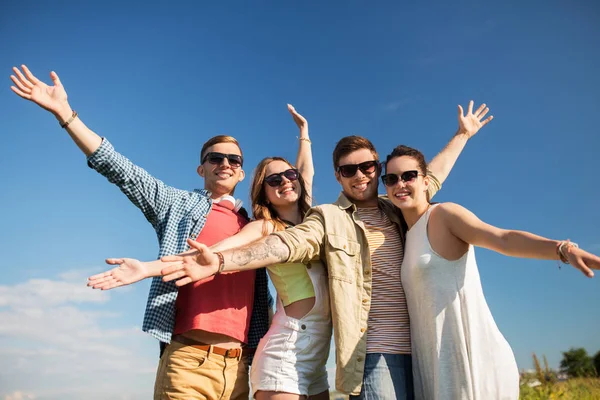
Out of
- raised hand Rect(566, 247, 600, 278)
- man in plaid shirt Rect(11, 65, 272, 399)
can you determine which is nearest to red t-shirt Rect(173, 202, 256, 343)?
man in plaid shirt Rect(11, 65, 272, 399)

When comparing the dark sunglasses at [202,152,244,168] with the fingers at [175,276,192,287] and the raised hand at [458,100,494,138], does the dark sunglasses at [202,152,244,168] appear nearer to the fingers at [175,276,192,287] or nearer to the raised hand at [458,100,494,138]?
the fingers at [175,276,192,287]

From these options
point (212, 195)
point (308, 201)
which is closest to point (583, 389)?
point (308, 201)

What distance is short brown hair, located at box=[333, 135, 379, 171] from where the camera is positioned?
17.9 feet

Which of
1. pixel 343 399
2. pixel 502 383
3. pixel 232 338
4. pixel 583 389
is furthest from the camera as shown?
pixel 583 389

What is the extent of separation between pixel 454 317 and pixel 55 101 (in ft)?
15.7

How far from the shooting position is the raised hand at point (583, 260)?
11.6 feet

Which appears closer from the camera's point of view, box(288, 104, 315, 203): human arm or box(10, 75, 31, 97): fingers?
box(10, 75, 31, 97): fingers

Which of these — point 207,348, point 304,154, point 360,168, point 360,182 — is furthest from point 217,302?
point 304,154

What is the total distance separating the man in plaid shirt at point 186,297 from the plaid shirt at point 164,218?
0.01 metres

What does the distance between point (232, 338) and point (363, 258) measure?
169 cm

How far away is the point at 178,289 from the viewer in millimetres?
5250

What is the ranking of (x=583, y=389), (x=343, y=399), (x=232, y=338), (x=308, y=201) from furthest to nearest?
(x=583, y=389), (x=308, y=201), (x=232, y=338), (x=343, y=399)

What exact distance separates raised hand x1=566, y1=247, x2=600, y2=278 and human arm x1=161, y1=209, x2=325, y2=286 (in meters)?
2.23

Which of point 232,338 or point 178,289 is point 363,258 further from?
point 178,289
